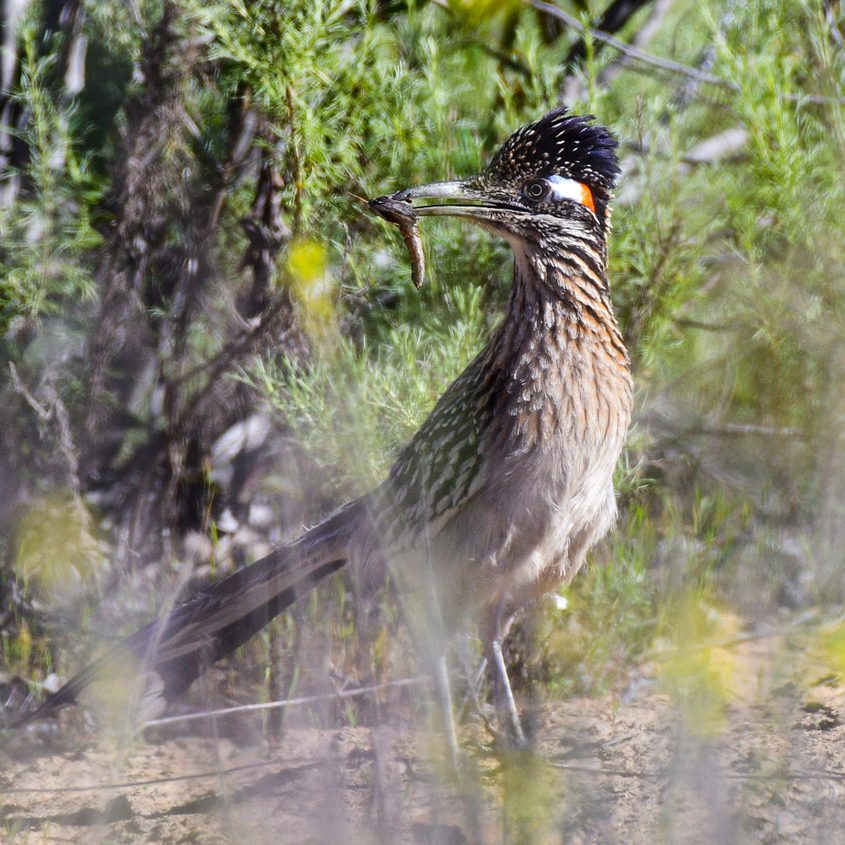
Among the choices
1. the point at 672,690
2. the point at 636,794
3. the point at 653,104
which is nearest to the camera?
the point at 672,690

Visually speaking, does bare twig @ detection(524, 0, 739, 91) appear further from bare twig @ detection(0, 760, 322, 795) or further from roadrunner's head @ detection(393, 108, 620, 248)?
bare twig @ detection(0, 760, 322, 795)

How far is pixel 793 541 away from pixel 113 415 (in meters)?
3.27

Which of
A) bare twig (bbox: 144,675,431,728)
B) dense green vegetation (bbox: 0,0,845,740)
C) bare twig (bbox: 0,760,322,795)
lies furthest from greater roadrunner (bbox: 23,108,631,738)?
dense green vegetation (bbox: 0,0,845,740)

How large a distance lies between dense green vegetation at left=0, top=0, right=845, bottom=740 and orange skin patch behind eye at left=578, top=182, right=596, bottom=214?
632mm

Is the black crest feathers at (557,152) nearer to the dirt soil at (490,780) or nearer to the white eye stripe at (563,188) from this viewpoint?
the white eye stripe at (563,188)

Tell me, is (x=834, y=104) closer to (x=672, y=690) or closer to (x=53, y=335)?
(x=672, y=690)

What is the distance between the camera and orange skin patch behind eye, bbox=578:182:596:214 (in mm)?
3463

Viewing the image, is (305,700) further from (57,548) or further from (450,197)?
(450,197)

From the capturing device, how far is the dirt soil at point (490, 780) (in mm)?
2930

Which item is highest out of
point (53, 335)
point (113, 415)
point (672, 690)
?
point (53, 335)

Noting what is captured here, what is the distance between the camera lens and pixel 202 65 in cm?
430

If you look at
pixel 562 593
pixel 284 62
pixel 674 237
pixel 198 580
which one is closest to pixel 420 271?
pixel 284 62

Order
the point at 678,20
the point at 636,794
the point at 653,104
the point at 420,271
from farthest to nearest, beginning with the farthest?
the point at 678,20
the point at 653,104
the point at 420,271
the point at 636,794

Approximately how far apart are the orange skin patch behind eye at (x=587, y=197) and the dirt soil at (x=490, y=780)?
1.60 meters
